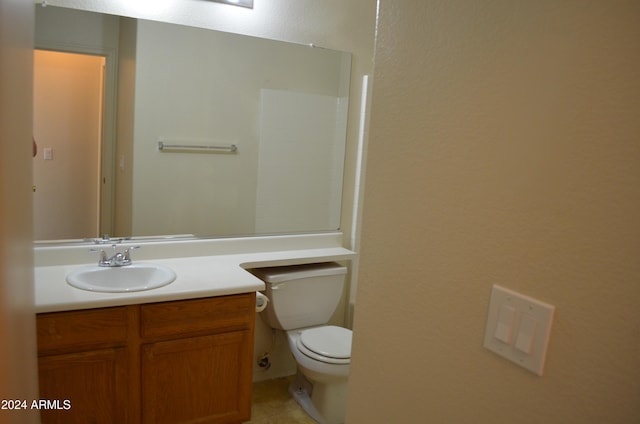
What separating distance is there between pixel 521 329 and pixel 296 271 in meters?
1.86

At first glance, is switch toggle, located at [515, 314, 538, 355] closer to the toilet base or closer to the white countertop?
the white countertop

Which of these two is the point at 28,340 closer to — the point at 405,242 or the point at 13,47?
the point at 13,47

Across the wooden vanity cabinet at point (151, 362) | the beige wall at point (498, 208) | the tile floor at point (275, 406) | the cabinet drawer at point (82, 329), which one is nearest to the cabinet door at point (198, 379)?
the wooden vanity cabinet at point (151, 362)

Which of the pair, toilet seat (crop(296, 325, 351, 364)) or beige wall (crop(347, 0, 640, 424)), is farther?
toilet seat (crop(296, 325, 351, 364))

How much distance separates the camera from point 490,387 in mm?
774

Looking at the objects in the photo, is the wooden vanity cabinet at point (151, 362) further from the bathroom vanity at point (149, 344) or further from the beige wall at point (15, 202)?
the beige wall at point (15, 202)

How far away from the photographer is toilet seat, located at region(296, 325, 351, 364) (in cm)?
222

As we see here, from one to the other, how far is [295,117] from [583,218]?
7.28 feet

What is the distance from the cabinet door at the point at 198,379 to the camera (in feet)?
6.25

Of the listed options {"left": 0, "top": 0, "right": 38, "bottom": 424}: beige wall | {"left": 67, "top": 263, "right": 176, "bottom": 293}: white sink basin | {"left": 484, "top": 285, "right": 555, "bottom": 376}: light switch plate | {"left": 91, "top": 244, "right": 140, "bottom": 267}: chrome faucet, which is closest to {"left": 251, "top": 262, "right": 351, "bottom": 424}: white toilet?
{"left": 67, "top": 263, "right": 176, "bottom": 293}: white sink basin

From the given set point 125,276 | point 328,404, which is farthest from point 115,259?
point 328,404

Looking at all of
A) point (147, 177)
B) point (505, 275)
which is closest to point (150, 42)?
point (147, 177)

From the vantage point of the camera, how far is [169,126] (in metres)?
2.31

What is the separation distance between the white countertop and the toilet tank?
7cm
